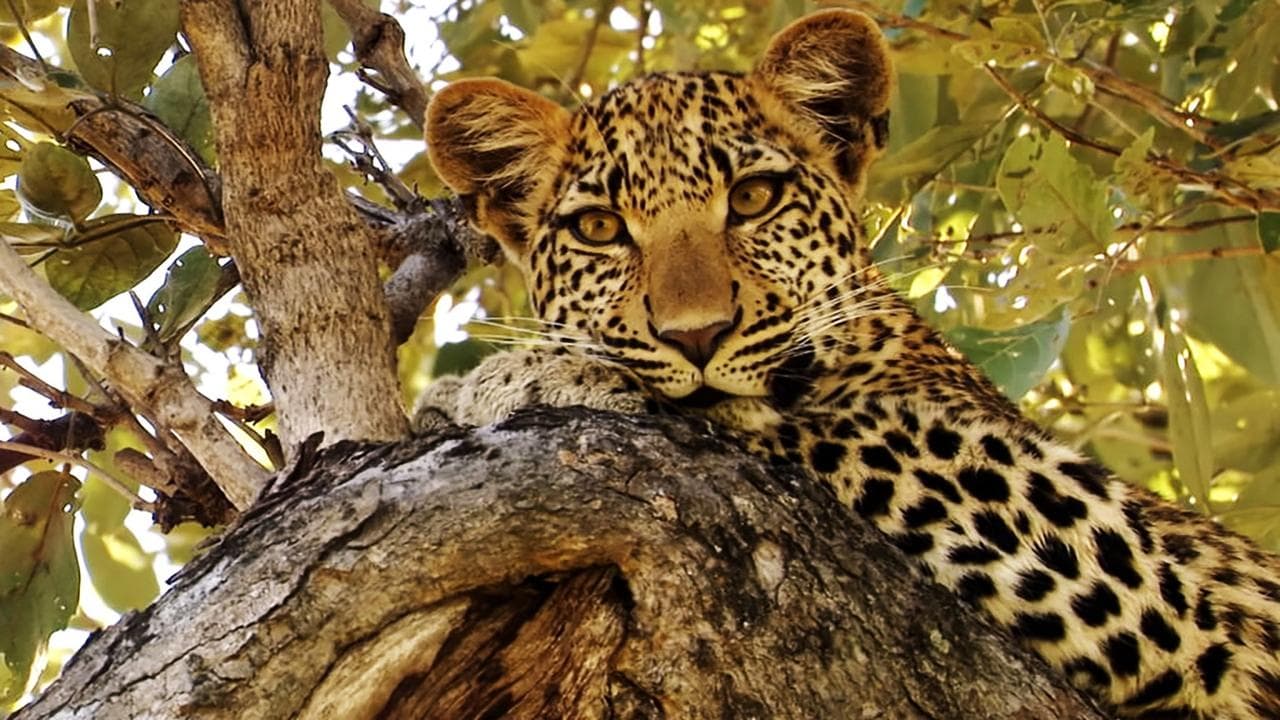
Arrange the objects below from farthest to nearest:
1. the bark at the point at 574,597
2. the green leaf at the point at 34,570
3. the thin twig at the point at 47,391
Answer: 1. the green leaf at the point at 34,570
2. the thin twig at the point at 47,391
3. the bark at the point at 574,597

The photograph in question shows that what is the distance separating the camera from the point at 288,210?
3230 millimetres

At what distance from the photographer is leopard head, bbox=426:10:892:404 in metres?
3.60

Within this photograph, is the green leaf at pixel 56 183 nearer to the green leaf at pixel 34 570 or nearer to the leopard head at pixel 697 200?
the green leaf at pixel 34 570

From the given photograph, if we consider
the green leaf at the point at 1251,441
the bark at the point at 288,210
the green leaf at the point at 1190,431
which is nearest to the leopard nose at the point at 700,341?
the bark at the point at 288,210

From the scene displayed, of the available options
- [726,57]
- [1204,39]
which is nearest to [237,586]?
[1204,39]

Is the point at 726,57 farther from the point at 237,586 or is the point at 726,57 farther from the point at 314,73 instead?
the point at 237,586

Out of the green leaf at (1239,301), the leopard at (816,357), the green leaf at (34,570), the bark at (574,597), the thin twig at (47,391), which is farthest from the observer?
the green leaf at (1239,301)

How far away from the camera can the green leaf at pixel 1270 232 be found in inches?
151

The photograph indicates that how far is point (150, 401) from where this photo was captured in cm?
315

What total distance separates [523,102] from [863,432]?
1.27m

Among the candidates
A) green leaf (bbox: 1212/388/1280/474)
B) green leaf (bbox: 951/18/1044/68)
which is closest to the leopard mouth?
green leaf (bbox: 951/18/1044/68)

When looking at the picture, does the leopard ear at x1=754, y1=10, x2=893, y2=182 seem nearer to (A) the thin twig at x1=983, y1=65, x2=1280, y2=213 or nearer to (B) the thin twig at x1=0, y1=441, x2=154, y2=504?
(A) the thin twig at x1=983, y1=65, x2=1280, y2=213

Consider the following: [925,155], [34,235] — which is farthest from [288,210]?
[925,155]

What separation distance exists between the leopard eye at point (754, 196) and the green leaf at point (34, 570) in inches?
→ 59.3
